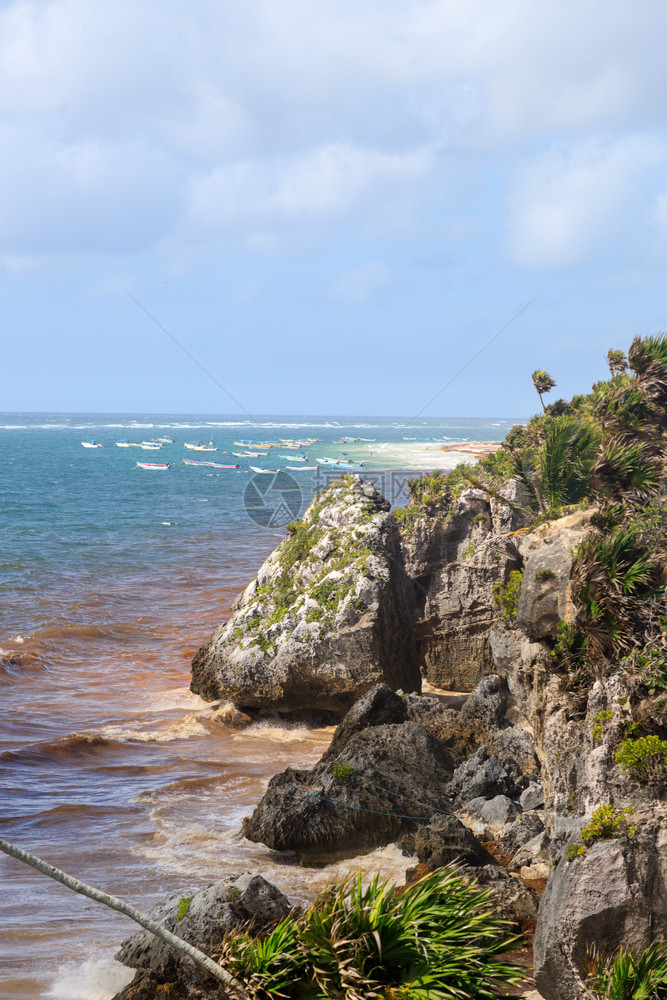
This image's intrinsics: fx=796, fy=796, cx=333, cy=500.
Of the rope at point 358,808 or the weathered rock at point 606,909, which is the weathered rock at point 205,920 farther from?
the rope at point 358,808

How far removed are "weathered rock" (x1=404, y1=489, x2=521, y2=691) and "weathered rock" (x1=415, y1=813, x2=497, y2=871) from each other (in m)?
8.37

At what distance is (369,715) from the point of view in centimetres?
1543

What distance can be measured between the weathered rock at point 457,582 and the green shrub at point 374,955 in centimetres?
1230

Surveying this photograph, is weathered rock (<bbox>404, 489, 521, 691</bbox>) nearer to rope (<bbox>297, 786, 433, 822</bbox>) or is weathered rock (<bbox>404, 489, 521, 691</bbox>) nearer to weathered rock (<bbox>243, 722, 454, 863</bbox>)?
weathered rock (<bbox>243, 722, 454, 863</bbox>)

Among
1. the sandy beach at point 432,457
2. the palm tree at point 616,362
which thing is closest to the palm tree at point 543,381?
the palm tree at point 616,362

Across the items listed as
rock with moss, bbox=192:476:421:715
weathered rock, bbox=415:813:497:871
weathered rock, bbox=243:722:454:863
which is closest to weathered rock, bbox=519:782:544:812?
weathered rock, bbox=243:722:454:863

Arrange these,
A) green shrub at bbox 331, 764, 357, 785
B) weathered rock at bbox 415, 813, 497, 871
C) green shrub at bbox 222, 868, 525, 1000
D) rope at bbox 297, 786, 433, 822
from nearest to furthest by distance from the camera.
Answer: green shrub at bbox 222, 868, 525, 1000, weathered rock at bbox 415, 813, 497, 871, rope at bbox 297, 786, 433, 822, green shrub at bbox 331, 764, 357, 785

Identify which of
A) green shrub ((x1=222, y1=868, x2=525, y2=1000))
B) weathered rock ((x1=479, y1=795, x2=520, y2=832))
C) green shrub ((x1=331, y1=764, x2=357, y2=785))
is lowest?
weathered rock ((x1=479, y1=795, x2=520, y2=832))

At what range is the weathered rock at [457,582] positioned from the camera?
65.9ft

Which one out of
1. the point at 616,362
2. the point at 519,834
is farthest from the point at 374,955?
the point at 616,362

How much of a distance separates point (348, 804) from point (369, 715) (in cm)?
276

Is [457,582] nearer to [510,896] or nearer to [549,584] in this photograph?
[549,584]

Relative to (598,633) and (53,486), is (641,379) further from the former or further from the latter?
(53,486)

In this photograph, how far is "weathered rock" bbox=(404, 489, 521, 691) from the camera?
20.1m
